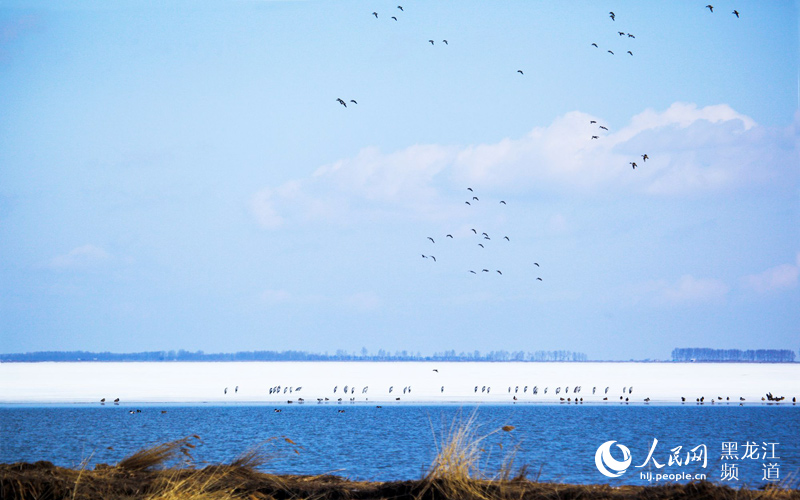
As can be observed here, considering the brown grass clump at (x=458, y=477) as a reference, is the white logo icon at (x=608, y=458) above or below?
above

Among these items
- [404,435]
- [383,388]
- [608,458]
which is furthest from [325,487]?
[383,388]

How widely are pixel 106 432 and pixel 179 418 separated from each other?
10779mm

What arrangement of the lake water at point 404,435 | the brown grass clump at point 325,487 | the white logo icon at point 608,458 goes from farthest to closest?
the lake water at point 404,435 < the white logo icon at point 608,458 < the brown grass clump at point 325,487

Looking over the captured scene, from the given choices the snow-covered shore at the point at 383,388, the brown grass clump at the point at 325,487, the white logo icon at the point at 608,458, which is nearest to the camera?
the brown grass clump at the point at 325,487

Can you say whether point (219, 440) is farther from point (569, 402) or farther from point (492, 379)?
Answer: point (492, 379)

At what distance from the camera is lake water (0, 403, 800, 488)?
67.4 ft

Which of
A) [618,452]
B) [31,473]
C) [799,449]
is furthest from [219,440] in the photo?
[31,473]

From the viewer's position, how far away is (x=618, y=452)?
28.2 m

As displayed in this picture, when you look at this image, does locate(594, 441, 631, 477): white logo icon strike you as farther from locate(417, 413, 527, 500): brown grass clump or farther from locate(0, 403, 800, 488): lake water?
locate(417, 413, 527, 500): brown grass clump

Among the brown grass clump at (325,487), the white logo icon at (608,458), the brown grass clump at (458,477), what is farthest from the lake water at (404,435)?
the brown grass clump at (458,477)

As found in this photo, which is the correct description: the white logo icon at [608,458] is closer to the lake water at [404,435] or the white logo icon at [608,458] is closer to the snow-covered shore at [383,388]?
the lake water at [404,435]

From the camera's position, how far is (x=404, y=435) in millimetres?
34469

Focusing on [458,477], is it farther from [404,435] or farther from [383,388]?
[383,388]

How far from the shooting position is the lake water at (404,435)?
809 inches
